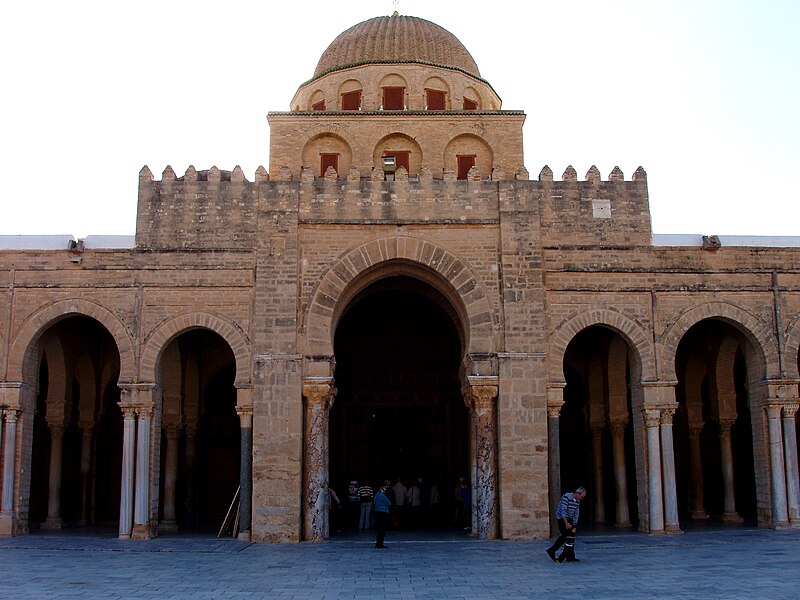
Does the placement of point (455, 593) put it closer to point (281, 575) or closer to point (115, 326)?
point (281, 575)

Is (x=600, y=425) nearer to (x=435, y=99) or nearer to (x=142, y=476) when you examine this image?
(x=435, y=99)

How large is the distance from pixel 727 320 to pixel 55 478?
1434 cm

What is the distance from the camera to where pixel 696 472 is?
1997 cm

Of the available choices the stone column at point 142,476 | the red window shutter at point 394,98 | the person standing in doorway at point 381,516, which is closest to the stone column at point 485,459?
the person standing in doorway at point 381,516

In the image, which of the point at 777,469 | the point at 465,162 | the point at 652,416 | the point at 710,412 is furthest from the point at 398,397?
the point at 777,469

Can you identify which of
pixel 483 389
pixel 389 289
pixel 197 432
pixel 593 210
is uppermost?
pixel 593 210

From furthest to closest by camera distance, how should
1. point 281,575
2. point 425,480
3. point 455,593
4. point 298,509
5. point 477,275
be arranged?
point 425,480 → point 477,275 → point 298,509 → point 281,575 → point 455,593

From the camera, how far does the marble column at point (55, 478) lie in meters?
18.6

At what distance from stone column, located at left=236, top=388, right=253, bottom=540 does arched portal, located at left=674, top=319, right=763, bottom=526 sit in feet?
30.6

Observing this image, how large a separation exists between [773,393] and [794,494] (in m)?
1.92

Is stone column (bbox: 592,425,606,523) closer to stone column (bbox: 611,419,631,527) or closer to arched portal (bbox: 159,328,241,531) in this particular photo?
stone column (bbox: 611,419,631,527)

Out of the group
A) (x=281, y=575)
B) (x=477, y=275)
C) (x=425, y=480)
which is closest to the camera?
(x=281, y=575)

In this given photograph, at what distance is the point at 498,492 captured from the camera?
53.2ft

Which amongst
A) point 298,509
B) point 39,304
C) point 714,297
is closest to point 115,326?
point 39,304
